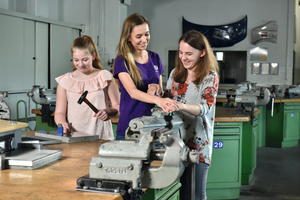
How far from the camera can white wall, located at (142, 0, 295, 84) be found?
27.7ft

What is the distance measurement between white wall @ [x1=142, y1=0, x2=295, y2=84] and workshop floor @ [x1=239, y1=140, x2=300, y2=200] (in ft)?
9.98

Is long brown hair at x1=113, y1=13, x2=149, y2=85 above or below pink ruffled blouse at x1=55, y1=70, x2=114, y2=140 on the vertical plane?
above

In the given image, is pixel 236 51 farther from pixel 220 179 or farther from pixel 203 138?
pixel 203 138

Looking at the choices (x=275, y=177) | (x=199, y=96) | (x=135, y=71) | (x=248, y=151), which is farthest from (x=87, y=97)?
(x=275, y=177)

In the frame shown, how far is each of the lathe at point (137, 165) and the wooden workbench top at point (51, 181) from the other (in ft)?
0.15

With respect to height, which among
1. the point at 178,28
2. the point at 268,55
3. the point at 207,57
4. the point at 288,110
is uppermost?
the point at 178,28

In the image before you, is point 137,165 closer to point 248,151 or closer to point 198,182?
point 198,182

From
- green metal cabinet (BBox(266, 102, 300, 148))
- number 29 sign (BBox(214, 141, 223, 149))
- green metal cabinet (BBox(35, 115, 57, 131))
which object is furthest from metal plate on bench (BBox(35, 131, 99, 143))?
green metal cabinet (BBox(266, 102, 300, 148))

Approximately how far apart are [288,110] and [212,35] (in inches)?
131

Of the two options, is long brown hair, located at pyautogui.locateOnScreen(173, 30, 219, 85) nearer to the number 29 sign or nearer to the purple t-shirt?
the purple t-shirt

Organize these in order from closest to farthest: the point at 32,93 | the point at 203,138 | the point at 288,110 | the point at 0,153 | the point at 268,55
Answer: the point at 0,153 < the point at 203,138 < the point at 32,93 < the point at 288,110 < the point at 268,55

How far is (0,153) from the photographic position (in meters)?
1.53

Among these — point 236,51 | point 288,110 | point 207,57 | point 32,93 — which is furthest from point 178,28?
point 207,57

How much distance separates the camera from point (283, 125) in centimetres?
627
